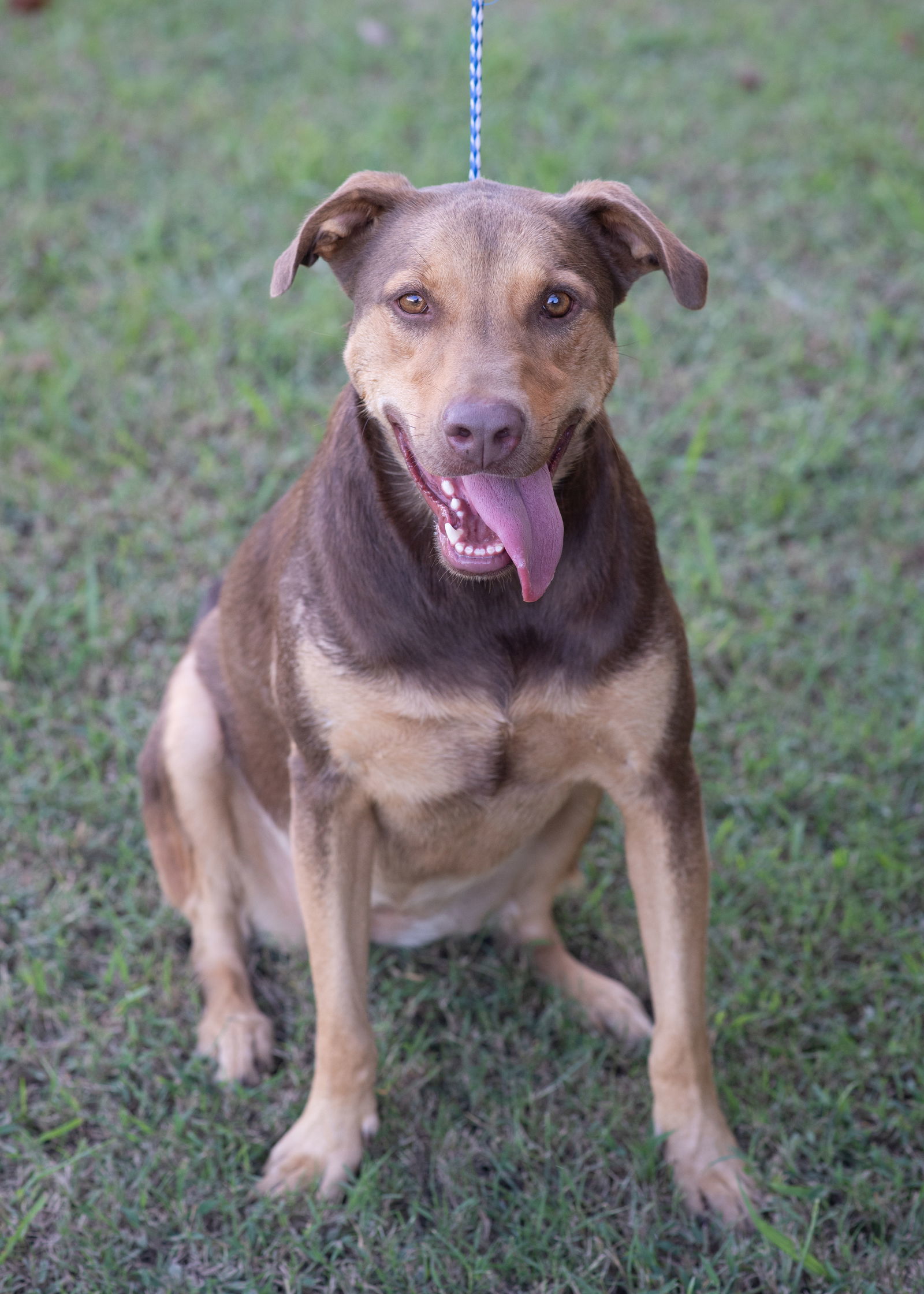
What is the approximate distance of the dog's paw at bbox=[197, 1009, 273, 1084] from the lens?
354 centimetres

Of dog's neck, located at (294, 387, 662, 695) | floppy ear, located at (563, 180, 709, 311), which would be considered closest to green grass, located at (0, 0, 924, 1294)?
dog's neck, located at (294, 387, 662, 695)

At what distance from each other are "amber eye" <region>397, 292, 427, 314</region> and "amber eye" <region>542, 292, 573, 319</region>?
249 millimetres

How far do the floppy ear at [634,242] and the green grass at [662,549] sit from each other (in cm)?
196

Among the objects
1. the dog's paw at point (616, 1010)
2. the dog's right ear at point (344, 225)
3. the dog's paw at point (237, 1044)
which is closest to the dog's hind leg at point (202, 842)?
the dog's paw at point (237, 1044)

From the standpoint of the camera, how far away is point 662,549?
511 cm

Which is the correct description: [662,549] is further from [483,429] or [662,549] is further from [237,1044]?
[483,429]

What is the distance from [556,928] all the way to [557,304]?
2.02 m

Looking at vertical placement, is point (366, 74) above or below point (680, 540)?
above

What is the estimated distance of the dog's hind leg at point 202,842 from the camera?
3.69 m

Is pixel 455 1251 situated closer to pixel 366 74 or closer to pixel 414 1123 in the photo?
pixel 414 1123

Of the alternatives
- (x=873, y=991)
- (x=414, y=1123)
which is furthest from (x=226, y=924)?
(x=873, y=991)

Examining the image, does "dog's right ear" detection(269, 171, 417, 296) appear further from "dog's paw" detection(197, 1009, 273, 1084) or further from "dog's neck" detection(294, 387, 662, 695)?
"dog's paw" detection(197, 1009, 273, 1084)

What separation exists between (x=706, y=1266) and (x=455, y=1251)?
59 cm

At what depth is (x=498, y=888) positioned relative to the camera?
A: 376 centimetres
